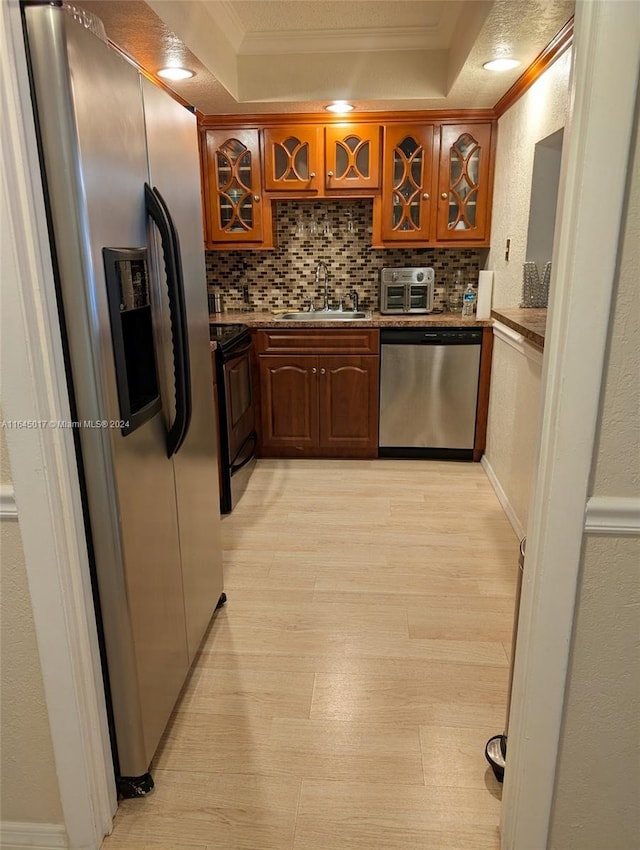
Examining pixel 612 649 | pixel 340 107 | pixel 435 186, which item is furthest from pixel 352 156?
pixel 612 649

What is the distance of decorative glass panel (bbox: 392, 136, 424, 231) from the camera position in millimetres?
3799

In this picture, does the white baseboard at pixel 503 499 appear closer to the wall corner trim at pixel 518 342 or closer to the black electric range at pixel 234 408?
the wall corner trim at pixel 518 342

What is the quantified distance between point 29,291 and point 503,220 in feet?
10.2

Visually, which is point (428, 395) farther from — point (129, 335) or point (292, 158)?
point (129, 335)

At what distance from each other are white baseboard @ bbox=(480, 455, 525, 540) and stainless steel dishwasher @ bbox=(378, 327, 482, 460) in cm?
21

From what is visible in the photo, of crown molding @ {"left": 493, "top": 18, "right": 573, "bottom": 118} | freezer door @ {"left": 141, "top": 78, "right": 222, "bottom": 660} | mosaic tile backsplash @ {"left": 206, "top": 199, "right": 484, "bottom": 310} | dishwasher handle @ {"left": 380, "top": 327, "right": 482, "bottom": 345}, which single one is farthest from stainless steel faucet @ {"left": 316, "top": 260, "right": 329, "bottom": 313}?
freezer door @ {"left": 141, "top": 78, "right": 222, "bottom": 660}

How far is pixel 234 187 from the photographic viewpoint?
13.0ft

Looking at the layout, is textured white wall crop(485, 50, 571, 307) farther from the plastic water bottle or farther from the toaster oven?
the toaster oven

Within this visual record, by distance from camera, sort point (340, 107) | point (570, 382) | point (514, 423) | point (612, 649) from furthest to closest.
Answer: point (340, 107)
point (514, 423)
point (612, 649)
point (570, 382)

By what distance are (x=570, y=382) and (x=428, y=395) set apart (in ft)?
9.26

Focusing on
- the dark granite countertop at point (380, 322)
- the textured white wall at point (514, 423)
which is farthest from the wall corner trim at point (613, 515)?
the dark granite countertop at point (380, 322)

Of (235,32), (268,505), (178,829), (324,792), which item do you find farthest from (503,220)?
(178,829)

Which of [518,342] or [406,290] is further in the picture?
[406,290]

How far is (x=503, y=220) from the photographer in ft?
11.7
